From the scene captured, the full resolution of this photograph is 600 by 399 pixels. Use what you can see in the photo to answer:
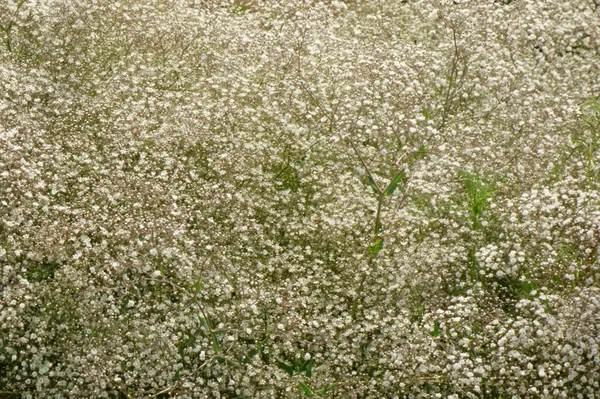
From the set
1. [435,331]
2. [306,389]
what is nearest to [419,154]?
[435,331]

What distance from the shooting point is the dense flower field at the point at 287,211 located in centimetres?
617

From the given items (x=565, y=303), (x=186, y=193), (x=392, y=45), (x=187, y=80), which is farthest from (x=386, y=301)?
(x=392, y=45)

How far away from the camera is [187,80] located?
8.64 meters

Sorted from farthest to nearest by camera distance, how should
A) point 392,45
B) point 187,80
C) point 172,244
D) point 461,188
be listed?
point 392,45 → point 187,80 → point 461,188 → point 172,244

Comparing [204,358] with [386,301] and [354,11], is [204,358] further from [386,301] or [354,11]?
[354,11]

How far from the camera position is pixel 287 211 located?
7500mm

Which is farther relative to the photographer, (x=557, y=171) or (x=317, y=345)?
(x=557, y=171)

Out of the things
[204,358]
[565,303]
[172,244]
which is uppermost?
[565,303]

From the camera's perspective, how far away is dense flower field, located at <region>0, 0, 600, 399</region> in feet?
20.2

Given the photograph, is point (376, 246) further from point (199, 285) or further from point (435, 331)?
point (199, 285)

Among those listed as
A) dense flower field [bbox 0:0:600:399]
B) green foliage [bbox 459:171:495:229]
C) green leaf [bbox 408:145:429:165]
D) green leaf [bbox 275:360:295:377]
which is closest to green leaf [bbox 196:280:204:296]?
dense flower field [bbox 0:0:600:399]

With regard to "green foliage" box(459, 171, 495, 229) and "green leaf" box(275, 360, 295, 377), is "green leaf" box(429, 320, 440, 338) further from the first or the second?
"green foliage" box(459, 171, 495, 229)

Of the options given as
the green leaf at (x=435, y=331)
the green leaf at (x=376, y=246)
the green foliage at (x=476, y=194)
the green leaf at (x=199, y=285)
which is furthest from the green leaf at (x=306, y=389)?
the green foliage at (x=476, y=194)

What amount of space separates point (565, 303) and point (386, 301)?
141 cm
